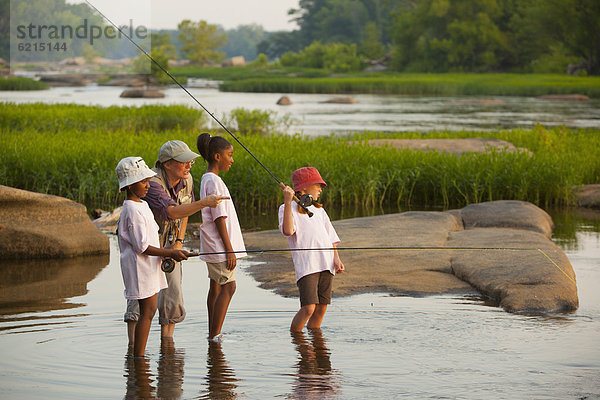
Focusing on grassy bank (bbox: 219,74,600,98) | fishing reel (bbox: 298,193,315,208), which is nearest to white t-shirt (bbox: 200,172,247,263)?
fishing reel (bbox: 298,193,315,208)

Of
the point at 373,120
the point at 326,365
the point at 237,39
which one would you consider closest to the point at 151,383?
the point at 326,365

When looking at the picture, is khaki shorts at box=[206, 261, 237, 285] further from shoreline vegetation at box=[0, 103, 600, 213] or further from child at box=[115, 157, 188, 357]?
shoreline vegetation at box=[0, 103, 600, 213]

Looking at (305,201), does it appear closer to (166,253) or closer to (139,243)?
(166,253)

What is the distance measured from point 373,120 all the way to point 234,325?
87.8 feet

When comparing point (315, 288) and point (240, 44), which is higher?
point (240, 44)

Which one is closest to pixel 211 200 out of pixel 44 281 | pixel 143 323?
pixel 143 323

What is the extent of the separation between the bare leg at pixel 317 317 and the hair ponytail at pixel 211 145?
1.22 metres

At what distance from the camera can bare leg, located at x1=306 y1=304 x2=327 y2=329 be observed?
19.7 feet

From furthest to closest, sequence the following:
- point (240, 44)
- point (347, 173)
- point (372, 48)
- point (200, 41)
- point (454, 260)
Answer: point (240, 44) → point (200, 41) → point (372, 48) → point (347, 173) → point (454, 260)

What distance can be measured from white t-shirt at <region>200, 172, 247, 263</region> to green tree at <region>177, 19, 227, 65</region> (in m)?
99.1

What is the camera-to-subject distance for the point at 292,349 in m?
5.75

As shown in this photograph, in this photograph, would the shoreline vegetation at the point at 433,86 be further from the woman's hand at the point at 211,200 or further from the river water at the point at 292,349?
the woman's hand at the point at 211,200

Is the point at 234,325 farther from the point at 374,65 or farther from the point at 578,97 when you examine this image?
the point at 374,65

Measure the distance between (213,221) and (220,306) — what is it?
0.58m
